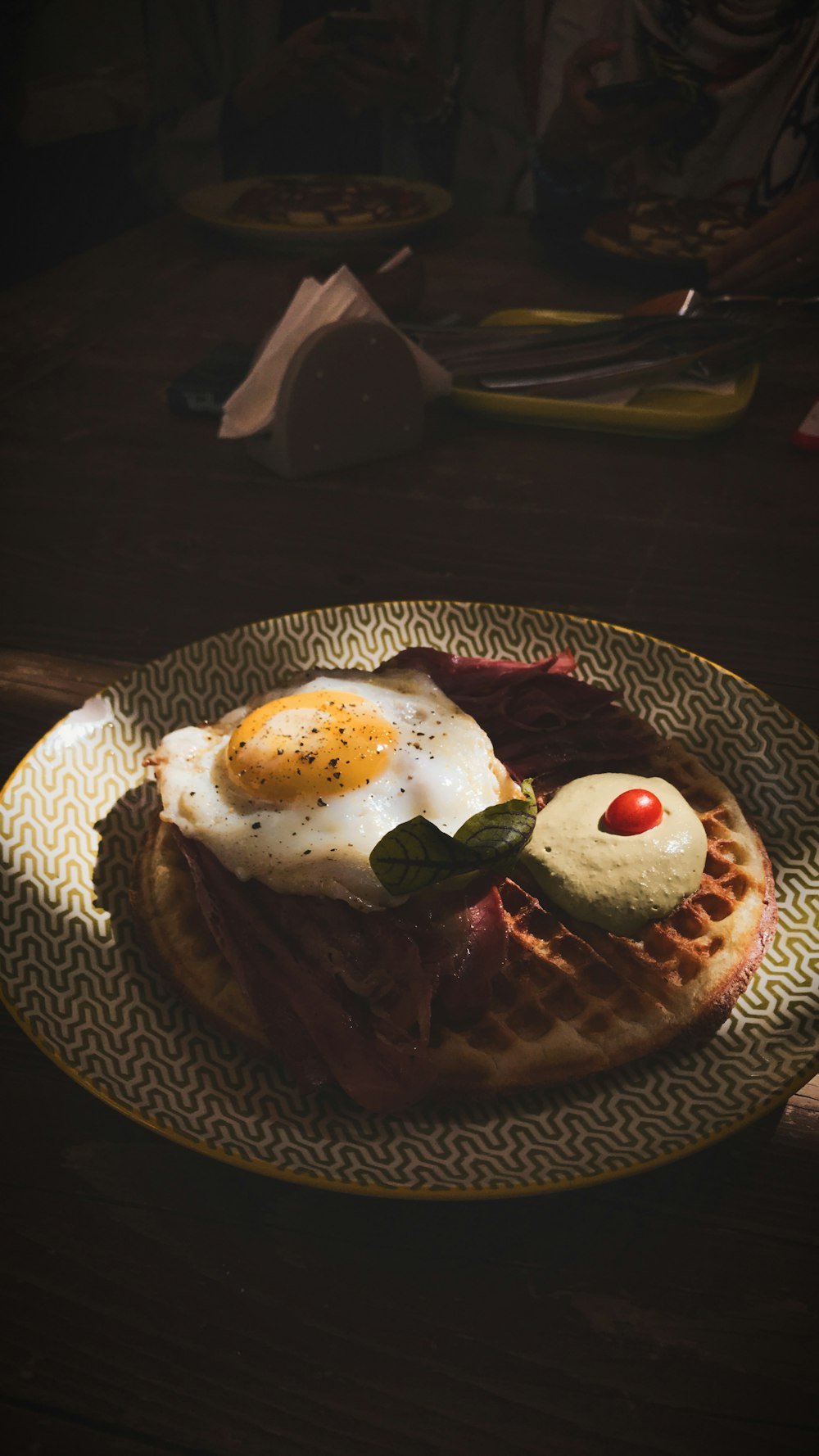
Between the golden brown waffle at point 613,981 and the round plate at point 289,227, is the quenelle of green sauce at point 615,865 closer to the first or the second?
the golden brown waffle at point 613,981

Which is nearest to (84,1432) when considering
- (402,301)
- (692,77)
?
(402,301)

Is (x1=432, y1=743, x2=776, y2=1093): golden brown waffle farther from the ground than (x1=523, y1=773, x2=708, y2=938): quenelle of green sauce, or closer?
closer

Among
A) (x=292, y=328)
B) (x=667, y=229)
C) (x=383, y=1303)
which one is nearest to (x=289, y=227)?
(x=667, y=229)

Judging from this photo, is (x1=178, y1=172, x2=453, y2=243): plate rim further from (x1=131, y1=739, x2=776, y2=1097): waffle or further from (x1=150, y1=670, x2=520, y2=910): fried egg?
(x1=131, y1=739, x2=776, y2=1097): waffle

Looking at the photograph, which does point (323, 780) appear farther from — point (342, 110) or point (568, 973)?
point (342, 110)

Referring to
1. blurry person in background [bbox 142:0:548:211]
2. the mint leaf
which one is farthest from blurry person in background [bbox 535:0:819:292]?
the mint leaf
